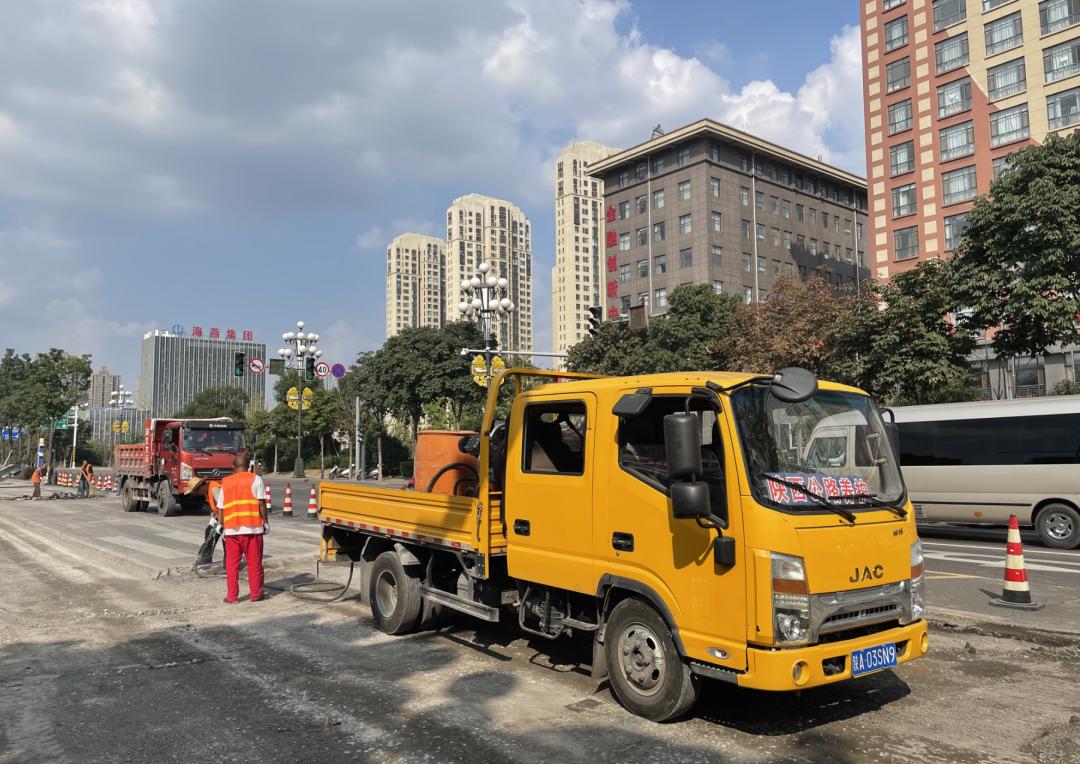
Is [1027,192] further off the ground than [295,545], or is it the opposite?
[1027,192]

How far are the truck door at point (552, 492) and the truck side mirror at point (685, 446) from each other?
1031 mm

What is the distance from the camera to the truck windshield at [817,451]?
14.5ft

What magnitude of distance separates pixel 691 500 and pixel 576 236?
117291 millimetres

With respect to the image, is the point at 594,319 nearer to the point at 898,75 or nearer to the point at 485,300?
the point at 485,300

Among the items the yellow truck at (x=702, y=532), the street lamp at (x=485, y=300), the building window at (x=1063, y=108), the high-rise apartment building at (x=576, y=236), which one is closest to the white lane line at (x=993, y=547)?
the yellow truck at (x=702, y=532)

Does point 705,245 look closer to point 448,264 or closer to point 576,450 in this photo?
point 448,264

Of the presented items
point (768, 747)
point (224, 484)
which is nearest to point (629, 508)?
point (768, 747)

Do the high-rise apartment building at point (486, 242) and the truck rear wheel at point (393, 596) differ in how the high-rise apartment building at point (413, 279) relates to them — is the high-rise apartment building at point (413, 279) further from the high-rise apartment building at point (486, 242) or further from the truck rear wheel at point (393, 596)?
the truck rear wheel at point (393, 596)

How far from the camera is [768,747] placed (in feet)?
14.4

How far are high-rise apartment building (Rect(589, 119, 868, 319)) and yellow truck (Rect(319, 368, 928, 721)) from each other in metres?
55.0

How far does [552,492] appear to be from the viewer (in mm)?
5480

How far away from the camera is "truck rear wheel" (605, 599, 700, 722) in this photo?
15.1 feet

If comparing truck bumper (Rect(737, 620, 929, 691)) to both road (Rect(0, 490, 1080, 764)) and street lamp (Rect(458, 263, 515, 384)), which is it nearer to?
road (Rect(0, 490, 1080, 764))

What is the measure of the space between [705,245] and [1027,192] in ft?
134
